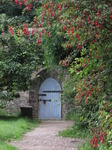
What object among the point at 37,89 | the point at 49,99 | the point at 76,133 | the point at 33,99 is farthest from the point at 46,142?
the point at 49,99

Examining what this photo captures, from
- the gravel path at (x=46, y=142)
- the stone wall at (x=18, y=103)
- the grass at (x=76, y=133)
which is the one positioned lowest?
the gravel path at (x=46, y=142)

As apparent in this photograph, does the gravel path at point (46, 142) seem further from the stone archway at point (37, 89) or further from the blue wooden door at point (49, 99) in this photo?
the blue wooden door at point (49, 99)

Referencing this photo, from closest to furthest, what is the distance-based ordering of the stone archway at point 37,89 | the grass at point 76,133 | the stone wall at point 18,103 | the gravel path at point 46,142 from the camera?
the gravel path at point 46,142 → the grass at point 76,133 → the stone wall at point 18,103 → the stone archway at point 37,89

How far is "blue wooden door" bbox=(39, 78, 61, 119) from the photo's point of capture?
20345 millimetres

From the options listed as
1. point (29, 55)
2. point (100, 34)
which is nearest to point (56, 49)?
point (29, 55)

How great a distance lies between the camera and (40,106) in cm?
2036

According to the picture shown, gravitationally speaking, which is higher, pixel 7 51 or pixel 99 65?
pixel 7 51

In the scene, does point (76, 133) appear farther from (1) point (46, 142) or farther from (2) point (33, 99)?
(2) point (33, 99)

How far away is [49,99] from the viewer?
20.5 meters

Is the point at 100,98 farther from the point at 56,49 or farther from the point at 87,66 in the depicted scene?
the point at 56,49

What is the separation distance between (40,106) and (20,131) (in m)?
8.06

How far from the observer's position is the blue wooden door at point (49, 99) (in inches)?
801

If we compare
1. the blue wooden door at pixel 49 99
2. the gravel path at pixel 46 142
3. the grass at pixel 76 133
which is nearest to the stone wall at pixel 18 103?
the blue wooden door at pixel 49 99

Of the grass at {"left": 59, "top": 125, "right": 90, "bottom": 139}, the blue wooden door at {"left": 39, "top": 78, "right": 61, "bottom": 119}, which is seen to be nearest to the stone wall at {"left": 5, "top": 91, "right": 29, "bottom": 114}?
the blue wooden door at {"left": 39, "top": 78, "right": 61, "bottom": 119}
